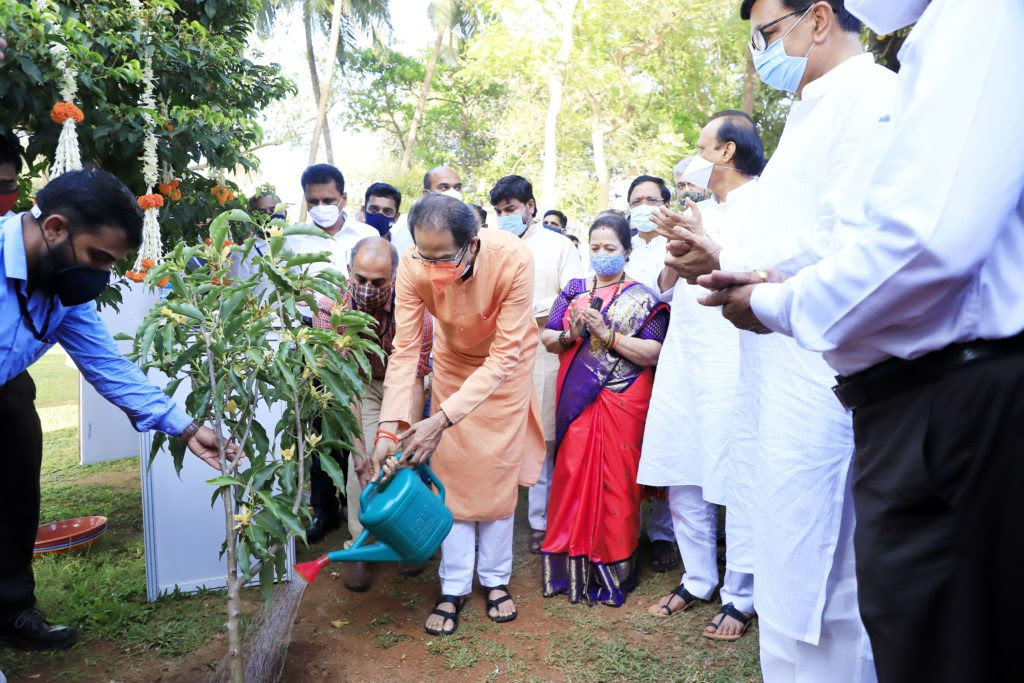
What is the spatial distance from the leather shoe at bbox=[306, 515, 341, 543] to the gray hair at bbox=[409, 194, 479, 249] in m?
2.20

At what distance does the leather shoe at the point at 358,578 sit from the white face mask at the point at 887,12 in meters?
3.19

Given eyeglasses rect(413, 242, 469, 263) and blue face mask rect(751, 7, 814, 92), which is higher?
blue face mask rect(751, 7, 814, 92)

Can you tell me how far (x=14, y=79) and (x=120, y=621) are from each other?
232 centimetres

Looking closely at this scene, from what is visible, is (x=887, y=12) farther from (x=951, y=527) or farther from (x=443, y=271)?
(x=443, y=271)

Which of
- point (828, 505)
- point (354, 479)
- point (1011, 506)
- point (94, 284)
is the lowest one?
point (354, 479)

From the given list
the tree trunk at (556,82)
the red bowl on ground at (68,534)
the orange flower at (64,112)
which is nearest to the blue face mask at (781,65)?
the orange flower at (64,112)

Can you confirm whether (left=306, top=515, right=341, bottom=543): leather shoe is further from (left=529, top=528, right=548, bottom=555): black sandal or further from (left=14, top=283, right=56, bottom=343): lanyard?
(left=14, top=283, right=56, bottom=343): lanyard

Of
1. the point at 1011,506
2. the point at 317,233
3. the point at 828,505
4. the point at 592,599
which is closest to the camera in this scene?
the point at 1011,506

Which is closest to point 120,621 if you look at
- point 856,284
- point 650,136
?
point 856,284

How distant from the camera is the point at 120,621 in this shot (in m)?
3.10

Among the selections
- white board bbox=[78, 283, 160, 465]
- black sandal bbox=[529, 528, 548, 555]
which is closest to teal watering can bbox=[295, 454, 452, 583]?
black sandal bbox=[529, 528, 548, 555]

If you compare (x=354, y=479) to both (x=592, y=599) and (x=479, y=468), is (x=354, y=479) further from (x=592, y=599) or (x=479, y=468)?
(x=592, y=599)

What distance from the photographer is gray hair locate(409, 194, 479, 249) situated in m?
2.78

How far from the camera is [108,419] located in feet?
20.3
